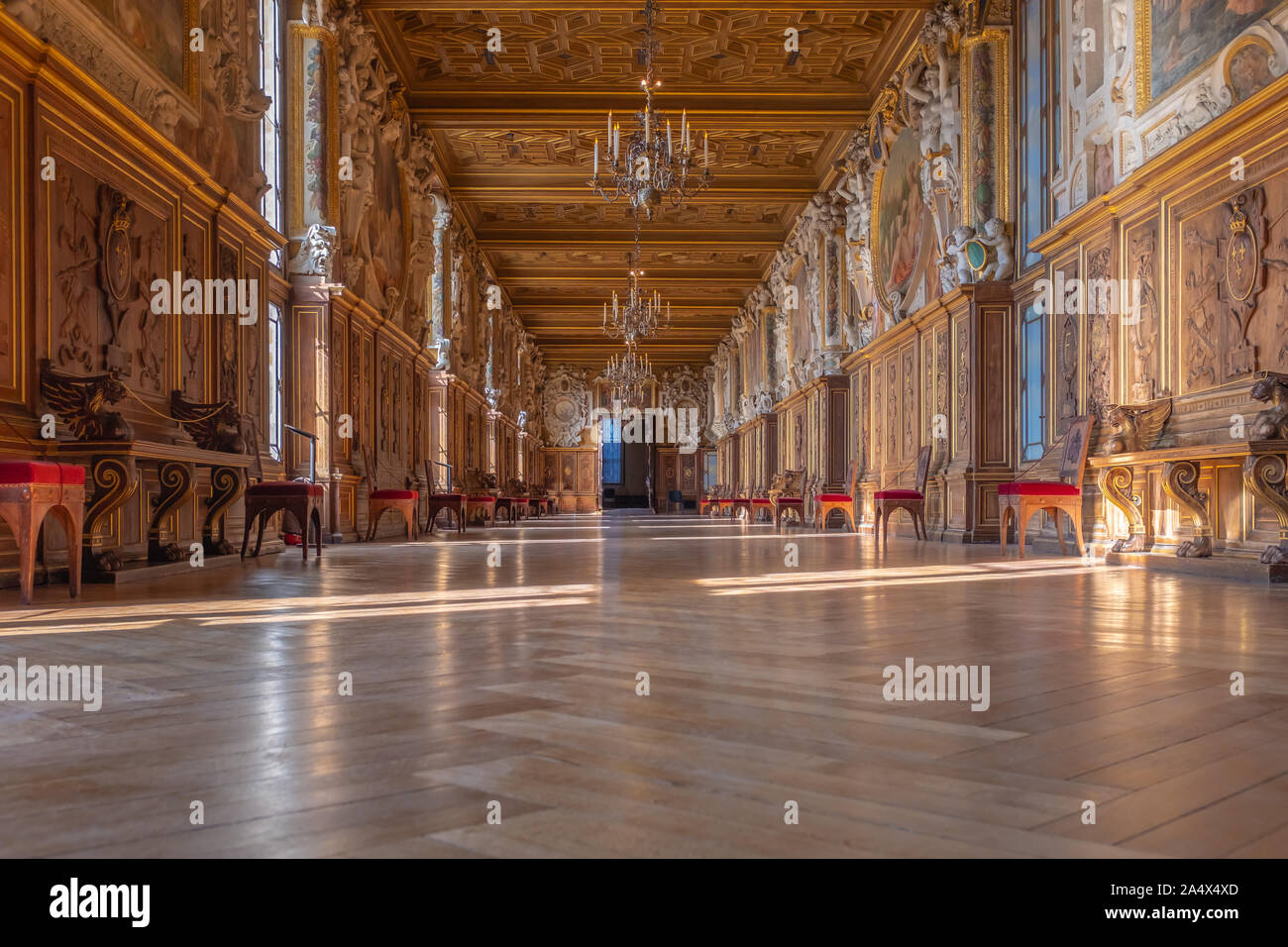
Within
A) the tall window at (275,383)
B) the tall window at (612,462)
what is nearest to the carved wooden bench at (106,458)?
the tall window at (275,383)

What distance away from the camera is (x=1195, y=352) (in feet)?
23.7

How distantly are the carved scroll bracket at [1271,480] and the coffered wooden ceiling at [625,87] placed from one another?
8.91 metres

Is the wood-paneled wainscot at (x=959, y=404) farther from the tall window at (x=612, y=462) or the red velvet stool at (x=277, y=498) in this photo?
the tall window at (x=612, y=462)

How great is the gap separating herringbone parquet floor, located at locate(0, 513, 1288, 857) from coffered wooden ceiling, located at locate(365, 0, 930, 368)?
34.7ft

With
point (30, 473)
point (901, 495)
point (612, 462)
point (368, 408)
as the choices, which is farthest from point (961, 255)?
point (612, 462)

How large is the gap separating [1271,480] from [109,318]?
7881mm

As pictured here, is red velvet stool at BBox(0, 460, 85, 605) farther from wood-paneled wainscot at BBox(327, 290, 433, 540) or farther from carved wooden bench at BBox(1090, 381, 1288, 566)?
carved wooden bench at BBox(1090, 381, 1288, 566)

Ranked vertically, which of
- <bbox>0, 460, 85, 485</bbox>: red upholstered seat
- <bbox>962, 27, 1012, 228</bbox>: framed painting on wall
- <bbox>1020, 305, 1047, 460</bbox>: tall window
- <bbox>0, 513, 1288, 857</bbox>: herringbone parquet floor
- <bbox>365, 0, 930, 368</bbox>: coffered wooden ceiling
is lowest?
<bbox>0, 513, 1288, 857</bbox>: herringbone parquet floor

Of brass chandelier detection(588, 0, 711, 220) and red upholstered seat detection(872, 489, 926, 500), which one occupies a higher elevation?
brass chandelier detection(588, 0, 711, 220)

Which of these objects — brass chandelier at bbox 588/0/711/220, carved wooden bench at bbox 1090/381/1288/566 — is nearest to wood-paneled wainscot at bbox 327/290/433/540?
brass chandelier at bbox 588/0/711/220

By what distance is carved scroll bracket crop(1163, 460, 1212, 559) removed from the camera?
675cm

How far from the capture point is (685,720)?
221 centimetres
